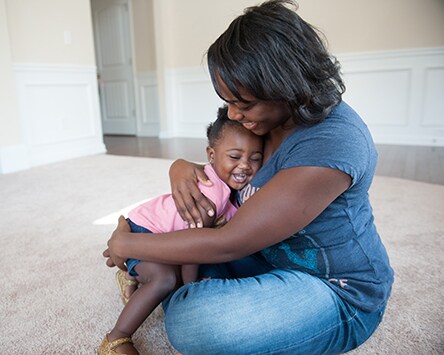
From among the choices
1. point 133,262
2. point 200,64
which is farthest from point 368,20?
point 133,262

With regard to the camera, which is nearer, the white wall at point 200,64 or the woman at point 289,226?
the woman at point 289,226

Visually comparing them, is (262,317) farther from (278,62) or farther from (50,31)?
(50,31)

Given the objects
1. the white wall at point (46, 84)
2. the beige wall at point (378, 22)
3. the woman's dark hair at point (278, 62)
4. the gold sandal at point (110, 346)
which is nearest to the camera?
the woman's dark hair at point (278, 62)

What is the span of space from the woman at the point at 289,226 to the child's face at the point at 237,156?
0.36 feet

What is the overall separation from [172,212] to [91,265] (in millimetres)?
597

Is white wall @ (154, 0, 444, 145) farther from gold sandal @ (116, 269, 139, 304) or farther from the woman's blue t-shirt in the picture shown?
the woman's blue t-shirt

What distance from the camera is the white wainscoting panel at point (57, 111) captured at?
346cm

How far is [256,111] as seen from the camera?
748 mm

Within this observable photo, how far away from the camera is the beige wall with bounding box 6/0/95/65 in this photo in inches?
131

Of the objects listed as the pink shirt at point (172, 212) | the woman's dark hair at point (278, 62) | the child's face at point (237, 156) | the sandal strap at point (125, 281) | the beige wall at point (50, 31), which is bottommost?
the sandal strap at point (125, 281)

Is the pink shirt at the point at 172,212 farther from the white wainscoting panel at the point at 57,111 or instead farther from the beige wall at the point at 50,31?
the beige wall at the point at 50,31

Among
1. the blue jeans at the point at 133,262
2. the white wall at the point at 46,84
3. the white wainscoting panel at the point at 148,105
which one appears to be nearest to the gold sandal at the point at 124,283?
the blue jeans at the point at 133,262

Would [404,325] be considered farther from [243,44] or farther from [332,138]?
[243,44]

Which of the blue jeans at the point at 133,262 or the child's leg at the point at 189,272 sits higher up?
the blue jeans at the point at 133,262
